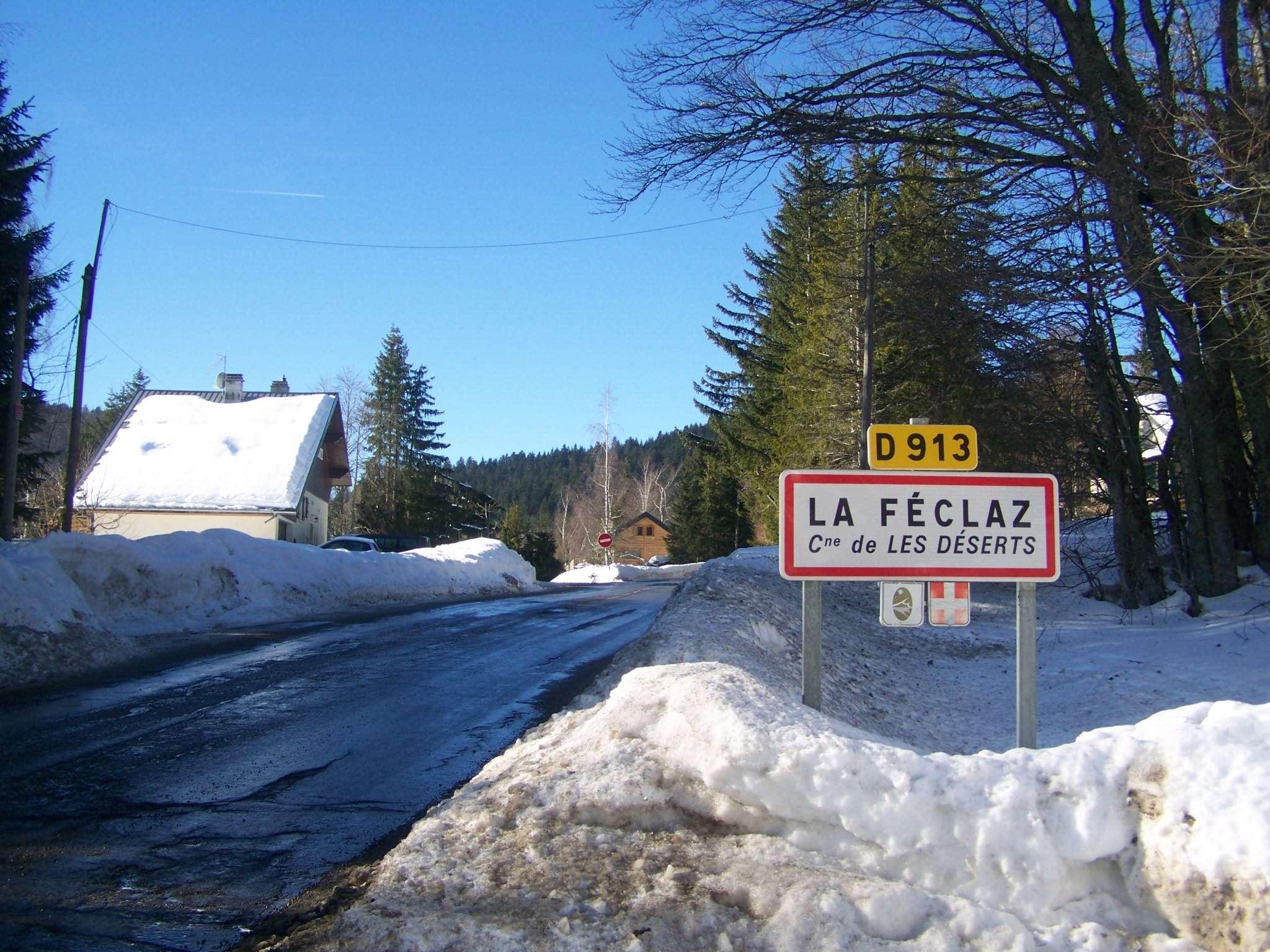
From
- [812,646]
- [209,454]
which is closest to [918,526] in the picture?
[812,646]

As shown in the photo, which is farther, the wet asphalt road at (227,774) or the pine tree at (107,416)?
the pine tree at (107,416)

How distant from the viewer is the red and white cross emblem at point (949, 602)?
5430mm

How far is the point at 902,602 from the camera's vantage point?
5.48 metres

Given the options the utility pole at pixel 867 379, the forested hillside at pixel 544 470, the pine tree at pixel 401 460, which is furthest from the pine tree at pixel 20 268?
the forested hillside at pixel 544 470

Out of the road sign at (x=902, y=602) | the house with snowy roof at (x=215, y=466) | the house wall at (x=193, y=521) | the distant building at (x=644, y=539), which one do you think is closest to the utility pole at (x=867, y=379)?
the road sign at (x=902, y=602)

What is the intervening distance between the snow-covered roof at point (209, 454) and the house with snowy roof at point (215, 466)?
4 centimetres

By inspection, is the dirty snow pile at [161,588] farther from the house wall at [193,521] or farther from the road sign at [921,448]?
the house wall at [193,521]

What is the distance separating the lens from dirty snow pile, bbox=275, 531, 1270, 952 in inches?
140

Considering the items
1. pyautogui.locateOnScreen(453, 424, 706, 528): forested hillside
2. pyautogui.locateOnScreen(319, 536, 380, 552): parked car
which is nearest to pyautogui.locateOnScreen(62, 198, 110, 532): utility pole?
pyautogui.locateOnScreen(319, 536, 380, 552): parked car

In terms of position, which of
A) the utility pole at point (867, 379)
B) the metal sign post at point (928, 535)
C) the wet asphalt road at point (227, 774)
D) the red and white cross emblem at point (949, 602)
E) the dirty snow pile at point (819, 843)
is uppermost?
the utility pole at point (867, 379)

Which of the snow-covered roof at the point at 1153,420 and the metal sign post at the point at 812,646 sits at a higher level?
the snow-covered roof at the point at 1153,420

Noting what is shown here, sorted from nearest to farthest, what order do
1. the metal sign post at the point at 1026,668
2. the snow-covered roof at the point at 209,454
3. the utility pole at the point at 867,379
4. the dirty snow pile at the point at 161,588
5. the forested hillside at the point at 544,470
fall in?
the metal sign post at the point at 1026,668, the dirty snow pile at the point at 161,588, the utility pole at the point at 867,379, the snow-covered roof at the point at 209,454, the forested hillside at the point at 544,470

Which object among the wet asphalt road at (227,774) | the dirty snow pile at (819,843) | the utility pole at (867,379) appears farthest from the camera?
the utility pole at (867,379)

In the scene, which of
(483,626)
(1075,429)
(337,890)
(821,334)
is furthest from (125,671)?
(821,334)
